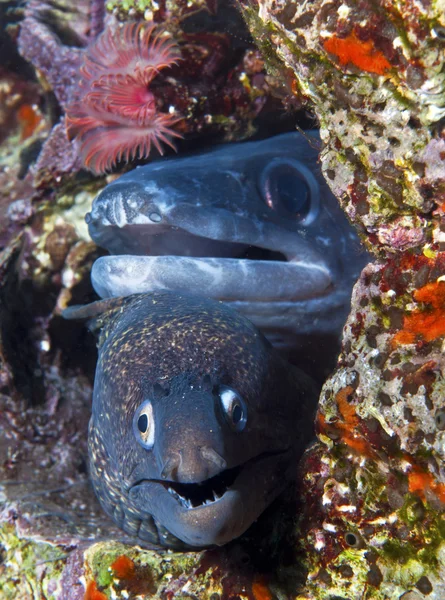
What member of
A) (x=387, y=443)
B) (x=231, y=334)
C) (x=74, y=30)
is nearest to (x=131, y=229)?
(x=231, y=334)

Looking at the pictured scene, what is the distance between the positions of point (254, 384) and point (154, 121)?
7.92 ft

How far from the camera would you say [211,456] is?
6.35 feet

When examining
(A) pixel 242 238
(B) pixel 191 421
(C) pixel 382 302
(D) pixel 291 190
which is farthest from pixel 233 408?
(D) pixel 291 190

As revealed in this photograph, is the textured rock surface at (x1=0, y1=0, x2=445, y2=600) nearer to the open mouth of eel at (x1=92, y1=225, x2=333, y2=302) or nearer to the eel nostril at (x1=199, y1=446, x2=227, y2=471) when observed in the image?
the eel nostril at (x1=199, y1=446, x2=227, y2=471)

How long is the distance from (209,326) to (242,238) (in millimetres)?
867

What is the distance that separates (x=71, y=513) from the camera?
3660 mm

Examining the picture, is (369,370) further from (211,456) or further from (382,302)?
(211,456)

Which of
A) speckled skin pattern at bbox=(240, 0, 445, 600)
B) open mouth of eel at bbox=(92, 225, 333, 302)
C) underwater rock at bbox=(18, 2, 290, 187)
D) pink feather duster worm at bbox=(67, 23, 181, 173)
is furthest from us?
underwater rock at bbox=(18, 2, 290, 187)

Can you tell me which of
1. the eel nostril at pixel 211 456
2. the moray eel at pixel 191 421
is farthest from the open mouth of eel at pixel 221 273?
the eel nostril at pixel 211 456

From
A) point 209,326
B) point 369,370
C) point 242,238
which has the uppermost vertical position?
point 242,238

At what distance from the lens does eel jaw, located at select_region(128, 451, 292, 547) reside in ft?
6.43

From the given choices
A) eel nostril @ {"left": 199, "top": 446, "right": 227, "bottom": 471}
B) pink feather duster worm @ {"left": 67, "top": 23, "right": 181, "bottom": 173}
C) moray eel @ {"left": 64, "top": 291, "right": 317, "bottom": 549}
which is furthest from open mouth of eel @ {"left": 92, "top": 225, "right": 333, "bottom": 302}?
eel nostril @ {"left": 199, "top": 446, "right": 227, "bottom": 471}

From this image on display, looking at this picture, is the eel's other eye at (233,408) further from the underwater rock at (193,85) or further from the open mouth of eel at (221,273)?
the underwater rock at (193,85)

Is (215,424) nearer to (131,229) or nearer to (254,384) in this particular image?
(254,384)
